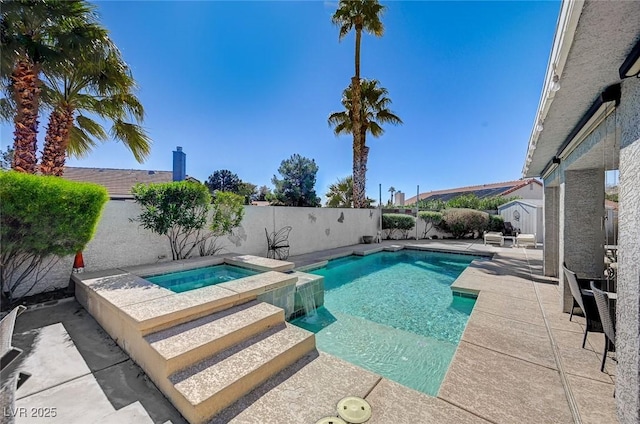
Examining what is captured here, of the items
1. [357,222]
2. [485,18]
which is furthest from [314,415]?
[357,222]

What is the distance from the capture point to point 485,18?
7828 mm

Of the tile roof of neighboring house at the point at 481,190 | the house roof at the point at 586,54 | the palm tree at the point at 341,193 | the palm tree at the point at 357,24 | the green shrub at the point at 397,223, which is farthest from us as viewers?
the tile roof of neighboring house at the point at 481,190

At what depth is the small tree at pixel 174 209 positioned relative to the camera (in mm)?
6656

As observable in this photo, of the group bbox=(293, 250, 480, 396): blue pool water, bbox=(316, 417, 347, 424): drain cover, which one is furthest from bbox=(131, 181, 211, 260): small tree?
bbox=(316, 417, 347, 424): drain cover

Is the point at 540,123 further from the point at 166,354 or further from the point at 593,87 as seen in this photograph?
the point at 166,354

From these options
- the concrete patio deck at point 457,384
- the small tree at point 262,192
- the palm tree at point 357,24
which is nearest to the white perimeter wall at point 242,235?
the concrete patio deck at point 457,384

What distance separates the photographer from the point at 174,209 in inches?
269

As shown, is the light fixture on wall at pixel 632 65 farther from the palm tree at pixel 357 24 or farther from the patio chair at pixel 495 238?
the patio chair at pixel 495 238

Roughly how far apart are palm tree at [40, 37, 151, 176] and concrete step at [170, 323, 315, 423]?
8194 millimetres

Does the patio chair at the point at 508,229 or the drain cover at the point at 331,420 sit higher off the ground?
the patio chair at the point at 508,229

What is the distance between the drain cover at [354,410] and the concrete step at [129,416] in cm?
171

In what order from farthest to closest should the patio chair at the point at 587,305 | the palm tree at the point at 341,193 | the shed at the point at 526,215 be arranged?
the palm tree at the point at 341,193 → the shed at the point at 526,215 → the patio chair at the point at 587,305

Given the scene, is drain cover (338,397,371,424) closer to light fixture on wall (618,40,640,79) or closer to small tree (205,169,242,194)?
light fixture on wall (618,40,640,79)

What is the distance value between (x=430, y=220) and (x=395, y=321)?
14.6 metres
